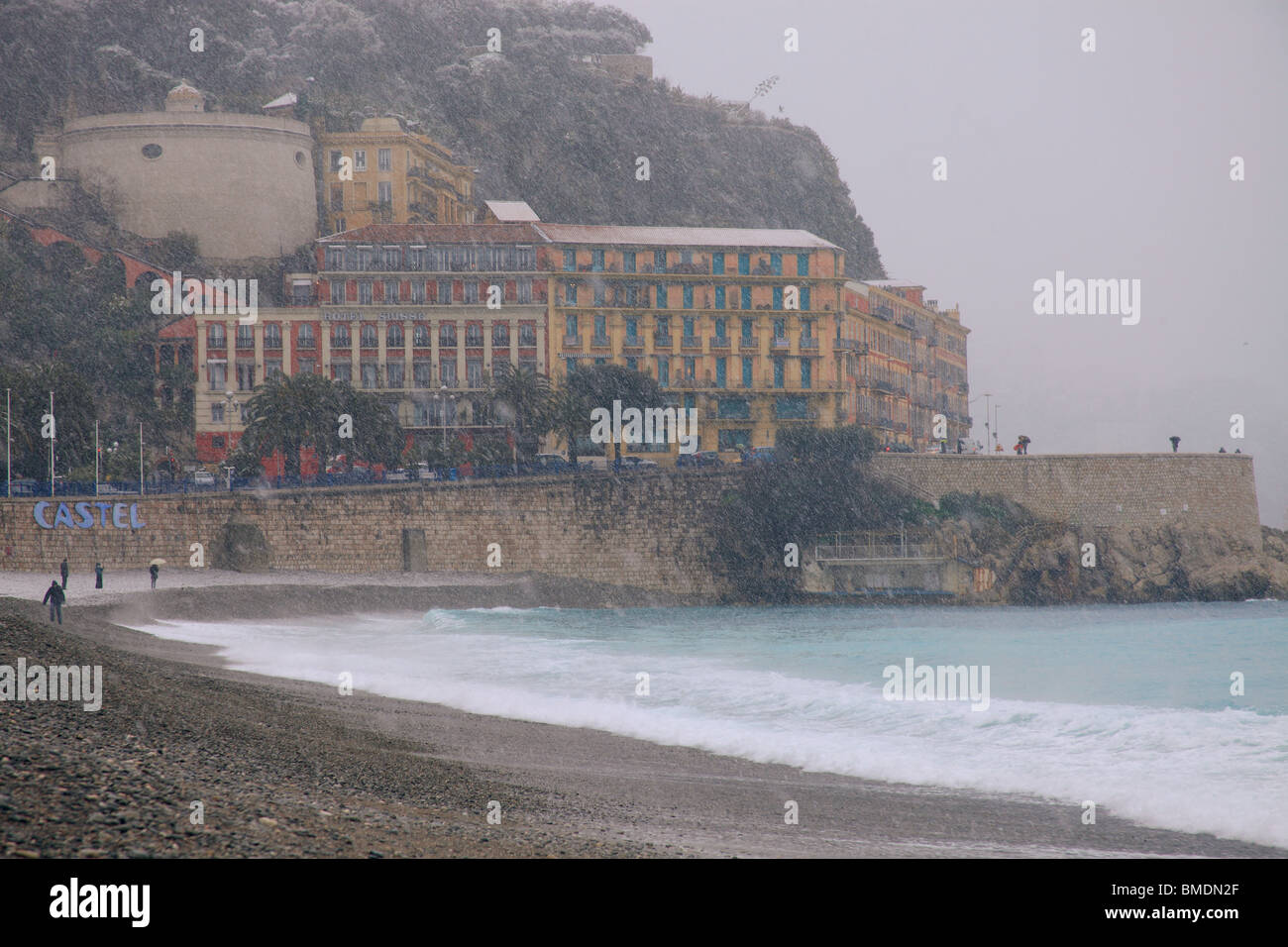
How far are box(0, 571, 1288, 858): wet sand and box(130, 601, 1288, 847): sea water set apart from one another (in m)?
0.89

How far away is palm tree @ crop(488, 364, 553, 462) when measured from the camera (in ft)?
196

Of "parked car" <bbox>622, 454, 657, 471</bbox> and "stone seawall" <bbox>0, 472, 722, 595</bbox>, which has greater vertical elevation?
"parked car" <bbox>622, 454, 657, 471</bbox>

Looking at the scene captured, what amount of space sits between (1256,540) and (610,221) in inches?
1993

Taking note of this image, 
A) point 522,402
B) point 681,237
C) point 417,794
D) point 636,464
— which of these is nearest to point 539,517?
point 636,464

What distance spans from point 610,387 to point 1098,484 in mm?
23342

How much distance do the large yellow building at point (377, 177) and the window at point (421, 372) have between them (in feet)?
50.6

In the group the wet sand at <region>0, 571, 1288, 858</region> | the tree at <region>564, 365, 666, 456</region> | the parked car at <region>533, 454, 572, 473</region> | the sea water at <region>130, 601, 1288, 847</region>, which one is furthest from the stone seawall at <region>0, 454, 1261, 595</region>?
the wet sand at <region>0, 571, 1288, 858</region>

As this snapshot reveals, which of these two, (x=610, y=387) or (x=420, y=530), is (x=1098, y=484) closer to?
(x=610, y=387)

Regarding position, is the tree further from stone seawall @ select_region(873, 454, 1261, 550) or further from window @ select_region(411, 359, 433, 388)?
stone seawall @ select_region(873, 454, 1261, 550)

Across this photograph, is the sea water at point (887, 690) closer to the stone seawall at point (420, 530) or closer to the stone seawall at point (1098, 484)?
the stone seawall at point (420, 530)

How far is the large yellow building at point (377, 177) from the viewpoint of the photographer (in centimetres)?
7738

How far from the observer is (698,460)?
61.1m
